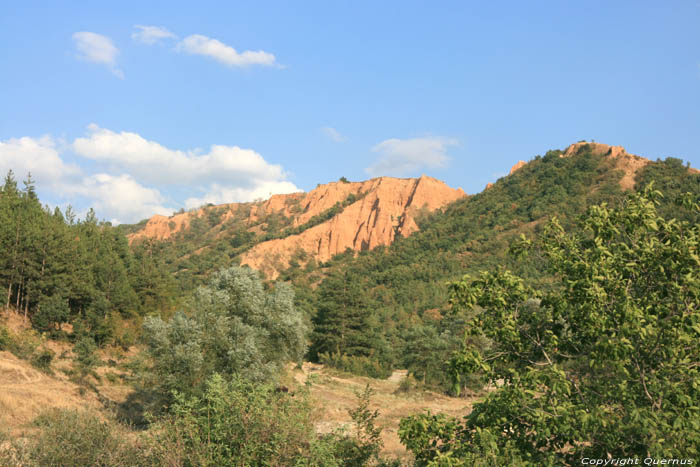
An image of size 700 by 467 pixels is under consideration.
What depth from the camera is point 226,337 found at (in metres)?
17.1

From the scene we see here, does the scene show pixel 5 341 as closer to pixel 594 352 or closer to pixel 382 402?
pixel 382 402

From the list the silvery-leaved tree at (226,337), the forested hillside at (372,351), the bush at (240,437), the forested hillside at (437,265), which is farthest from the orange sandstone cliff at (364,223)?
the bush at (240,437)

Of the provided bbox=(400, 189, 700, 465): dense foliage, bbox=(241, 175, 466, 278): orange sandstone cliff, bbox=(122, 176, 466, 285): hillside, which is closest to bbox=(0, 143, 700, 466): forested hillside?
bbox=(400, 189, 700, 465): dense foliage

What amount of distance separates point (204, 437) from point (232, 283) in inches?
478

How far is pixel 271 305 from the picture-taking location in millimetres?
19141

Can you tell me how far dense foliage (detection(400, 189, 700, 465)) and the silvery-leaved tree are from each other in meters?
11.9

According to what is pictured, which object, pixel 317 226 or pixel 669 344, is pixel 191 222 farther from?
pixel 669 344

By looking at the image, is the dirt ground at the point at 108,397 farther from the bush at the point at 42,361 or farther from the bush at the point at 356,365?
the bush at the point at 356,365

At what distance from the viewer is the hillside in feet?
411

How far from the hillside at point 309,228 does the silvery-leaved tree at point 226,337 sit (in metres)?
82.2

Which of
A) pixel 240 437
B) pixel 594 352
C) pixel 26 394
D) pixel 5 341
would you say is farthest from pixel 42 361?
pixel 594 352

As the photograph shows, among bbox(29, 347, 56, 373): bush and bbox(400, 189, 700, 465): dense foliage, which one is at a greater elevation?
bbox(400, 189, 700, 465): dense foliage

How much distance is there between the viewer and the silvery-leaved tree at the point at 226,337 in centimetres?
1648

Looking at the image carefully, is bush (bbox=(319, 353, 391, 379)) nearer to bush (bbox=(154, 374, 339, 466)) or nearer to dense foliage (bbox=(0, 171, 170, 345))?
dense foliage (bbox=(0, 171, 170, 345))
